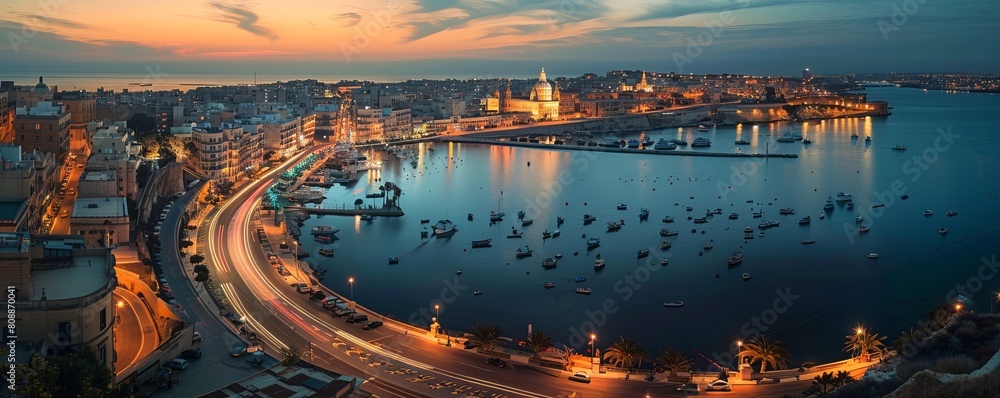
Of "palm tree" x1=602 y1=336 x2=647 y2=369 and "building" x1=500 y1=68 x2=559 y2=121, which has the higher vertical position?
"building" x1=500 y1=68 x2=559 y2=121

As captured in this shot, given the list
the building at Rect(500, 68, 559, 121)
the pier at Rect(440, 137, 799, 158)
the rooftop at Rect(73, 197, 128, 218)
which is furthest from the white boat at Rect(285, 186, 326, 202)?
the building at Rect(500, 68, 559, 121)

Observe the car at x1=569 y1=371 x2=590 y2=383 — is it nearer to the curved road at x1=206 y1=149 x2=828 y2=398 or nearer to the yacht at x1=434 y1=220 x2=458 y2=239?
the curved road at x1=206 y1=149 x2=828 y2=398

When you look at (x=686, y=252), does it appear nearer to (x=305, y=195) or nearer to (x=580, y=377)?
(x=580, y=377)

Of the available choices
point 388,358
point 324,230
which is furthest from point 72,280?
point 324,230

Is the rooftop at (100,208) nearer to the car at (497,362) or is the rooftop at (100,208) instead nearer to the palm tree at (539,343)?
the car at (497,362)

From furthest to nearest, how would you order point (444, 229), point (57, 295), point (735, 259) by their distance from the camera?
point (444, 229) → point (735, 259) → point (57, 295)

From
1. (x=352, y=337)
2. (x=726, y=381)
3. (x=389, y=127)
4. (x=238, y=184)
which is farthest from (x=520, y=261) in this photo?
(x=389, y=127)

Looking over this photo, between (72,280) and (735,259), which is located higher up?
(72,280)

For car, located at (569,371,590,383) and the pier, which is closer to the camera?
car, located at (569,371,590,383)
